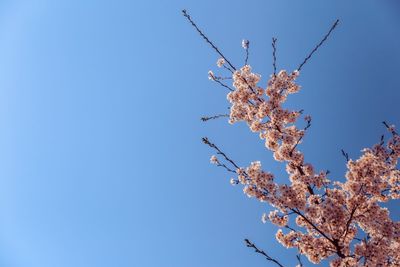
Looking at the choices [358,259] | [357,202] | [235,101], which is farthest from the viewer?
[235,101]

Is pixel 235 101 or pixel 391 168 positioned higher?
pixel 235 101

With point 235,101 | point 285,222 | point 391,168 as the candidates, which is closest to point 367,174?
point 391,168

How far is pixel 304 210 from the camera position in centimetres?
780

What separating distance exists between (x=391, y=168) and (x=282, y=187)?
10.3ft

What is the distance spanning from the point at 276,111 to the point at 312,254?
11.9 feet

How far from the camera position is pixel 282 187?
25.9 feet

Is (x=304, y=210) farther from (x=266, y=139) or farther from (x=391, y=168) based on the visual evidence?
(x=391, y=168)

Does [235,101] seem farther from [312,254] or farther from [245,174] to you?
[312,254]

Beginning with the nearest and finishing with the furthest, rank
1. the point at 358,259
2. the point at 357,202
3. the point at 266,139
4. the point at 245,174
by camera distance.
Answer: the point at 358,259 → the point at 357,202 → the point at 245,174 → the point at 266,139

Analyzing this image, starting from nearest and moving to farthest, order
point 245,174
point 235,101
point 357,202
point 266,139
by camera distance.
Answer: point 357,202, point 245,174, point 266,139, point 235,101

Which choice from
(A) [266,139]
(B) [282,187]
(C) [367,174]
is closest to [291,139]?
(A) [266,139]

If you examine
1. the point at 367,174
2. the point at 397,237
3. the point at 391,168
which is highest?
the point at 391,168

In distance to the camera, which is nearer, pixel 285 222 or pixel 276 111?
pixel 285 222

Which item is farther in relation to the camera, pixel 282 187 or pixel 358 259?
pixel 282 187
